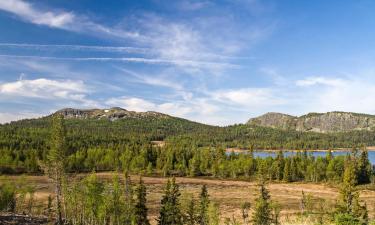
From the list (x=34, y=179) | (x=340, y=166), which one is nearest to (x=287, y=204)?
(x=340, y=166)

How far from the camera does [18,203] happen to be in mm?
89750

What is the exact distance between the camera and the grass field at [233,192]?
327 ft

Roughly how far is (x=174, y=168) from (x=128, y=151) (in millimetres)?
26436

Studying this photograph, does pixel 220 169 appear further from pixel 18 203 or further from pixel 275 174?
pixel 18 203

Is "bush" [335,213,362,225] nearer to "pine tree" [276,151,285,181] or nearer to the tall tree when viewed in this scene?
the tall tree

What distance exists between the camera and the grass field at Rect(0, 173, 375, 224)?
99.6 metres

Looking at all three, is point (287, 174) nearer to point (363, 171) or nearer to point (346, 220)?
point (363, 171)

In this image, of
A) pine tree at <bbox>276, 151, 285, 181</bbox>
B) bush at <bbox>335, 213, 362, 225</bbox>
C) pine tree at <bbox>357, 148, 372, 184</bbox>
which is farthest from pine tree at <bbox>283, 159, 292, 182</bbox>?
bush at <bbox>335, 213, 362, 225</bbox>

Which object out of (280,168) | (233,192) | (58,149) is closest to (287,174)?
(280,168)

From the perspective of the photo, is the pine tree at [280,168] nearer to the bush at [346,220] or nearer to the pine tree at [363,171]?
the pine tree at [363,171]

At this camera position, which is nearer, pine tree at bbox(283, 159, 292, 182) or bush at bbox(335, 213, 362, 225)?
bush at bbox(335, 213, 362, 225)

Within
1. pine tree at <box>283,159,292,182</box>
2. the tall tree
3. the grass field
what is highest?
the tall tree

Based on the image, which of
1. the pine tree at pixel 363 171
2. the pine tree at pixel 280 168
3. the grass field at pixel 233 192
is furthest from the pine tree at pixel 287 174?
the pine tree at pixel 363 171

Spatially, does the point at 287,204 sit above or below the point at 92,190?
below
